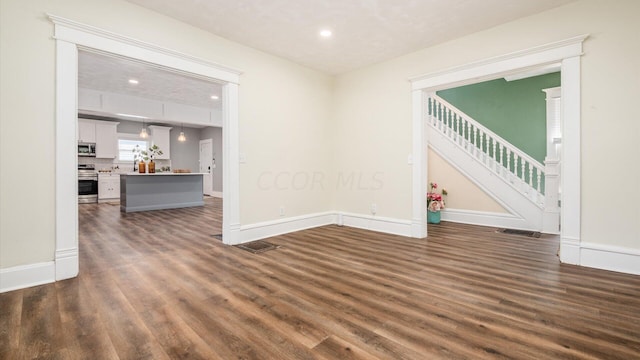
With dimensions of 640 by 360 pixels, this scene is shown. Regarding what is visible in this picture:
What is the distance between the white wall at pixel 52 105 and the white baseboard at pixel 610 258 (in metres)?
3.65

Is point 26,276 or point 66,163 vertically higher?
point 66,163

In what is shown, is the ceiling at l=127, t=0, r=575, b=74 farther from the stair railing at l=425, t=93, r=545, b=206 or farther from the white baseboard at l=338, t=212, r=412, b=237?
the white baseboard at l=338, t=212, r=412, b=237

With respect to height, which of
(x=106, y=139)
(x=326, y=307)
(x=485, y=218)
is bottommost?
→ (x=326, y=307)

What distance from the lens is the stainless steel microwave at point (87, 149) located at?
880 cm

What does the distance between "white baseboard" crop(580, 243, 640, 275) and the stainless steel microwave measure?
11.6m

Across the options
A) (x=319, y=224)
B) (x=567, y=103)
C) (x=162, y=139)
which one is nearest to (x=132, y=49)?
(x=319, y=224)

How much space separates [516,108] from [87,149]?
1183 centimetres

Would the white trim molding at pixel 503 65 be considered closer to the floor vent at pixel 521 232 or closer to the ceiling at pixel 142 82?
the floor vent at pixel 521 232

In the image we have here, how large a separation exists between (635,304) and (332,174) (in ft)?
13.2

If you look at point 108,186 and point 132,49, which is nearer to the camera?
point 132,49

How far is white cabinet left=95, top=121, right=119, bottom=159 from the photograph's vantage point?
9.06 meters

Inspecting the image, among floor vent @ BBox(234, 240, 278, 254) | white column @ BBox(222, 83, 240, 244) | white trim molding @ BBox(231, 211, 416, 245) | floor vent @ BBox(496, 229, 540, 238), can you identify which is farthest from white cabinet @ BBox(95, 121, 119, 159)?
floor vent @ BBox(496, 229, 540, 238)

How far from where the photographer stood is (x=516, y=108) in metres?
6.47

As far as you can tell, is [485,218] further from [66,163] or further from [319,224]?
[66,163]
